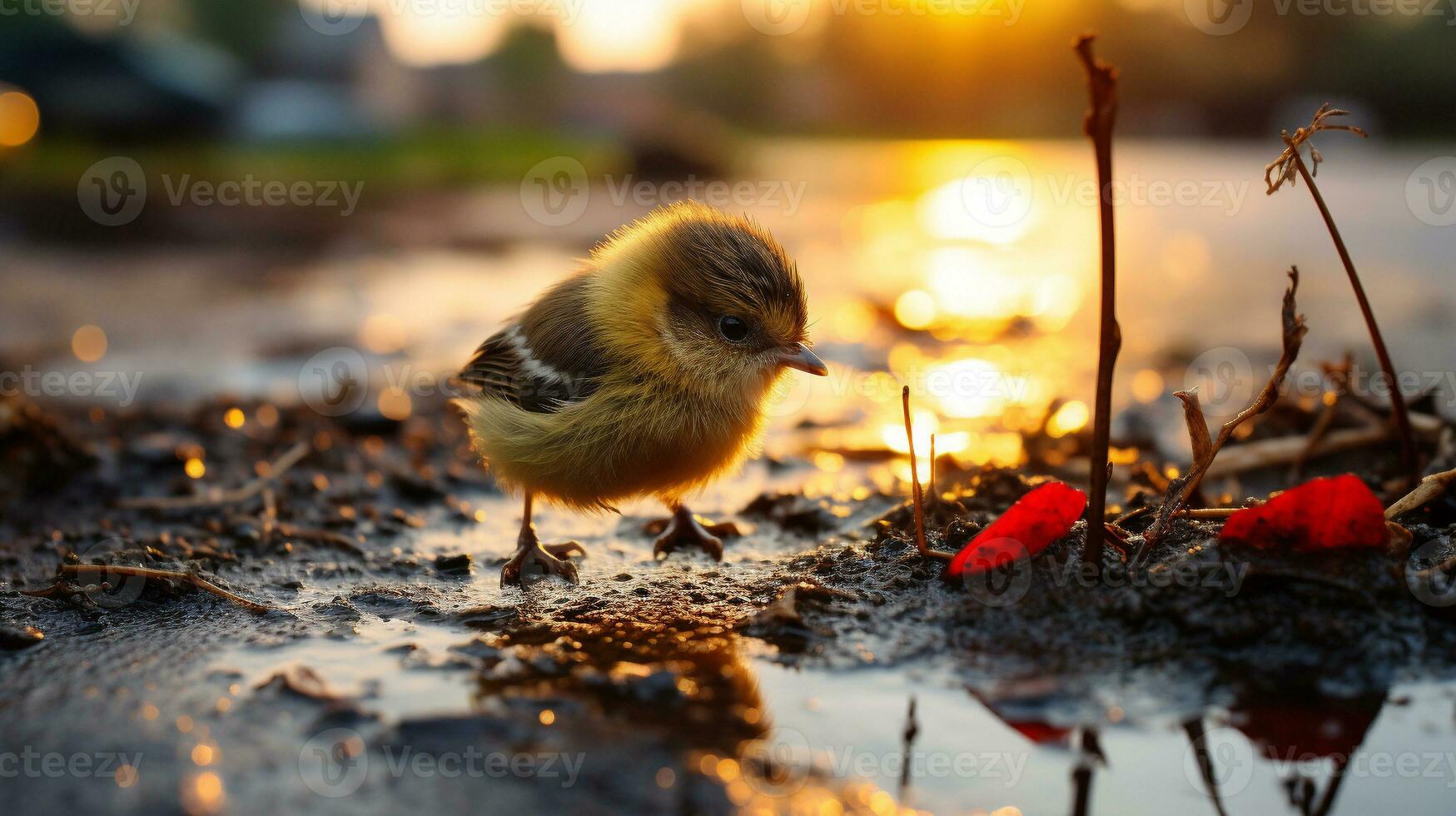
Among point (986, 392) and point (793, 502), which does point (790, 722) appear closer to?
point (793, 502)

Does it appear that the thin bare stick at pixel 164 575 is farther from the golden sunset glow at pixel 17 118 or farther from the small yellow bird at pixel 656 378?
the golden sunset glow at pixel 17 118

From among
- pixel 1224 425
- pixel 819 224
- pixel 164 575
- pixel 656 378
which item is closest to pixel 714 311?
pixel 656 378

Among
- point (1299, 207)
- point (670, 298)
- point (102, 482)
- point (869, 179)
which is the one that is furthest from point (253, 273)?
point (869, 179)

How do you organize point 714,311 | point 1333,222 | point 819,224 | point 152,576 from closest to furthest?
point 1333,222
point 152,576
point 714,311
point 819,224

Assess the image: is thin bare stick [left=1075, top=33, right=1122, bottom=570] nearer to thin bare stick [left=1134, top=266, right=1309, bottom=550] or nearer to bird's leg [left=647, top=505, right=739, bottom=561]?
thin bare stick [left=1134, top=266, right=1309, bottom=550]

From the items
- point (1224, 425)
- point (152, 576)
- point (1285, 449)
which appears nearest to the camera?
point (1224, 425)

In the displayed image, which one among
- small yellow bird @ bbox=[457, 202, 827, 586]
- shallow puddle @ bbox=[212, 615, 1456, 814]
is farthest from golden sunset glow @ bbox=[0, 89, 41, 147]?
shallow puddle @ bbox=[212, 615, 1456, 814]

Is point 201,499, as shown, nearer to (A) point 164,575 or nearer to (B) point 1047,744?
(A) point 164,575

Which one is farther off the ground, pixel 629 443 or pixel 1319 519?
pixel 1319 519

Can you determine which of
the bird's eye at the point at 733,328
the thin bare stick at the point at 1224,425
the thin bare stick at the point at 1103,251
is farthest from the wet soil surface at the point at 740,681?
the bird's eye at the point at 733,328
